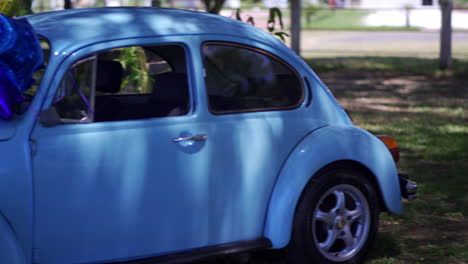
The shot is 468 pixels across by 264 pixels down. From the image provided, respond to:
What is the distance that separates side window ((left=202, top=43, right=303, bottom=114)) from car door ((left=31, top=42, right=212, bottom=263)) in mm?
165

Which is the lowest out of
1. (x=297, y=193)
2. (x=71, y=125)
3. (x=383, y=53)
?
(x=383, y=53)

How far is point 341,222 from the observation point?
475cm

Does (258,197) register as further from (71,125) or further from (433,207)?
(433,207)

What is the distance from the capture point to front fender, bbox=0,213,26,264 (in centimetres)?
366

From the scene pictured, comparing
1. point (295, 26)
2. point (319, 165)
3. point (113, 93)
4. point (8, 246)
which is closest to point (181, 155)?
point (113, 93)

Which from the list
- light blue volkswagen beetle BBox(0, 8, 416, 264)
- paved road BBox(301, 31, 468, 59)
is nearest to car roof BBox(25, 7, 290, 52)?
light blue volkswagen beetle BBox(0, 8, 416, 264)

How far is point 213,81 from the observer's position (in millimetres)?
4430

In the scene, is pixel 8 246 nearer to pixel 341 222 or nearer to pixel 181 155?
pixel 181 155

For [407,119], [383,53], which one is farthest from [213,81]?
[383,53]

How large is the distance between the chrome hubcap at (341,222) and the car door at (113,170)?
0.79 m

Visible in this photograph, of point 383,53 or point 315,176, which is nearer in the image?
point 315,176

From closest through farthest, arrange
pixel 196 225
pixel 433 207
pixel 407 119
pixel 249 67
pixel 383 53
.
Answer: pixel 196 225
pixel 249 67
pixel 433 207
pixel 407 119
pixel 383 53

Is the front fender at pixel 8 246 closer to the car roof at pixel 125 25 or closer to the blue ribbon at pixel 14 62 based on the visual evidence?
the blue ribbon at pixel 14 62

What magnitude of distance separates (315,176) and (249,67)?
0.75m
